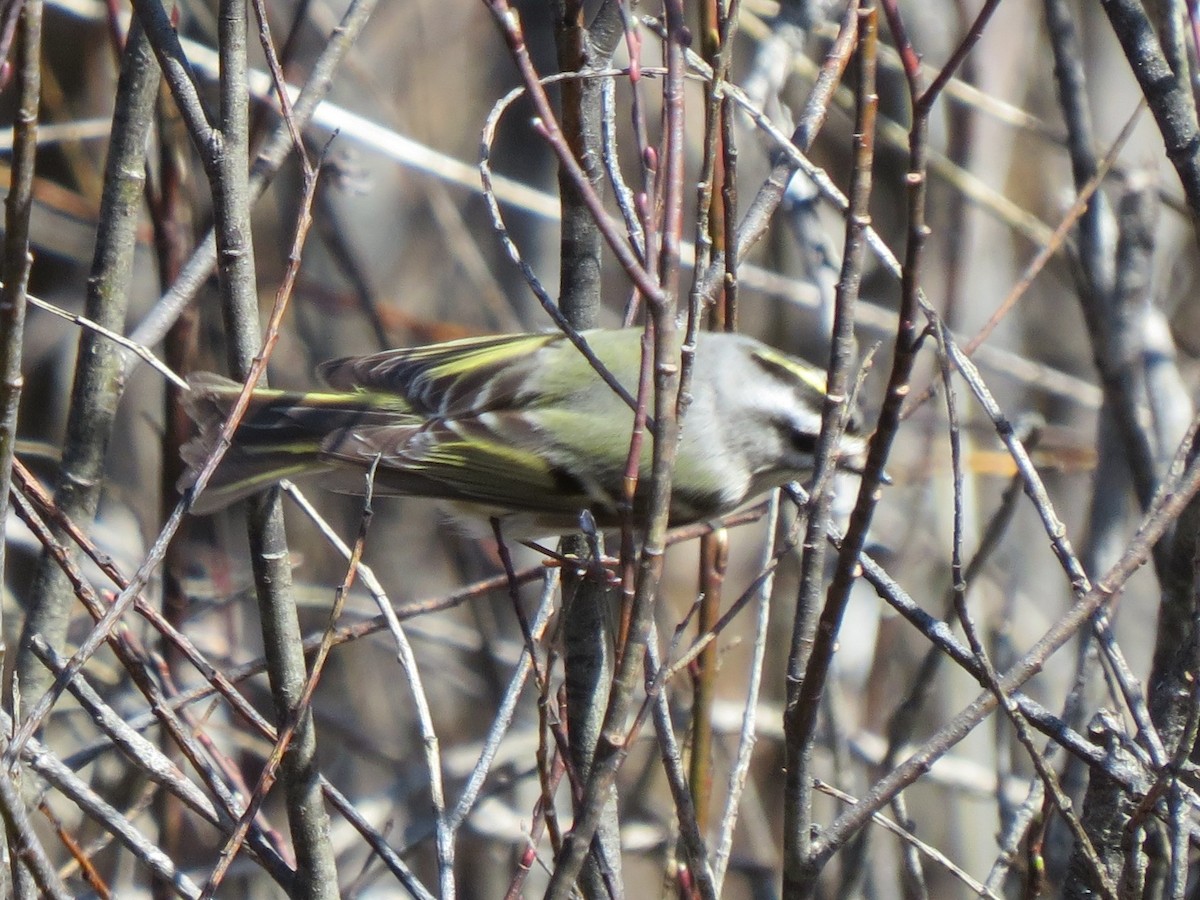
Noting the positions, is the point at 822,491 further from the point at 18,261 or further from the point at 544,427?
the point at 544,427

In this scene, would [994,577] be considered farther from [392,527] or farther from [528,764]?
[392,527]

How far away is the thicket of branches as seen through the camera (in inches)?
62.1

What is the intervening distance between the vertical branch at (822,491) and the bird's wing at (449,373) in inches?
53.7

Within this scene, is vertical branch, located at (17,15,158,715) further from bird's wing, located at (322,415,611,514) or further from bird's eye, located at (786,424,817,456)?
bird's eye, located at (786,424,817,456)

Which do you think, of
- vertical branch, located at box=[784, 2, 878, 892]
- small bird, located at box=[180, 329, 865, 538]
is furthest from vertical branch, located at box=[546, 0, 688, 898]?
small bird, located at box=[180, 329, 865, 538]

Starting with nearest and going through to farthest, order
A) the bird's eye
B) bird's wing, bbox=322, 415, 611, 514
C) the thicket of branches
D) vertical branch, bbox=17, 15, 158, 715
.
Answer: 1. the thicket of branches
2. vertical branch, bbox=17, 15, 158, 715
3. the bird's eye
4. bird's wing, bbox=322, 415, 611, 514

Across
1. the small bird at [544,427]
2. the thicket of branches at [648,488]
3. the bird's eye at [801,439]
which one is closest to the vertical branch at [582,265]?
the thicket of branches at [648,488]

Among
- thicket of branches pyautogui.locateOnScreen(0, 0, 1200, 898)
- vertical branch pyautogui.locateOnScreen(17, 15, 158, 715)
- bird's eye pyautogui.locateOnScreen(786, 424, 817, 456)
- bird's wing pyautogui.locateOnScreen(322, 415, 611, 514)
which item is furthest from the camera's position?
bird's wing pyautogui.locateOnScreen(322, 415, 611, 514)

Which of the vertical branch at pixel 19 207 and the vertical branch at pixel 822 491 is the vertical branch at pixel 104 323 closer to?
the vertical branch at pixel 19 207

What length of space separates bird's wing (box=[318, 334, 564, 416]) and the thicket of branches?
409 millimetres

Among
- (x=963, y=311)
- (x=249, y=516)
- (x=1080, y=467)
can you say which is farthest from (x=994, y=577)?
(x=249, y=516)

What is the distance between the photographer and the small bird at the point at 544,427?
8.73 feet

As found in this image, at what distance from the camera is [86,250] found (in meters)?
5.20

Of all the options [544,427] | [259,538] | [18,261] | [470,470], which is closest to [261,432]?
[470,470]
